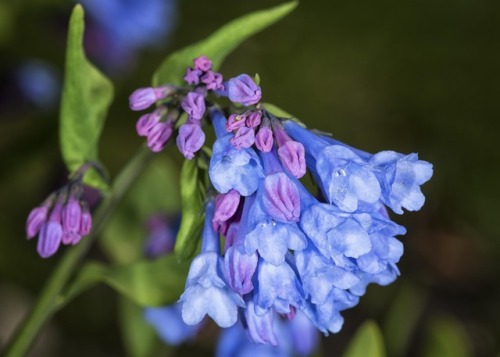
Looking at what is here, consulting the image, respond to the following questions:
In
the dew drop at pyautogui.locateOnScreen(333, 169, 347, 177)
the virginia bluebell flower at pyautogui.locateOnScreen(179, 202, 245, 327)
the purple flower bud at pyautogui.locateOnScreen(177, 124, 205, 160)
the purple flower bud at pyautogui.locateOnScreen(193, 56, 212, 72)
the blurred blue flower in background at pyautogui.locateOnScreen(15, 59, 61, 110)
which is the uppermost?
the purple flower bud at pyautogui.locateOnScreen(193, 56, 212, 72)

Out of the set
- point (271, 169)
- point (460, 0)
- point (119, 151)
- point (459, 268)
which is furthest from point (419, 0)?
point (271, 169)

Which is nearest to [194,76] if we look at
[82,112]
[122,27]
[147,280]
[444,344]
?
[82,112]

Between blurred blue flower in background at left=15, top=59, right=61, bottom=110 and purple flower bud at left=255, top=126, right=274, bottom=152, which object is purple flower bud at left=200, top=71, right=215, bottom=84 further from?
blurred blue flower in background at left=15, top=59, right=61, bottom=110

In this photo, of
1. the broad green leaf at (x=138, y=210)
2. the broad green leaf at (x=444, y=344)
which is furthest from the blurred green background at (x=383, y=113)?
the broad green leaf at (x=138, y=210)

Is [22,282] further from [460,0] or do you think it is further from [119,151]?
[460,0]

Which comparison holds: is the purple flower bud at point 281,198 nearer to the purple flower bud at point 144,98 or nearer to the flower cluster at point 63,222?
the purple flower bud at point 144,98

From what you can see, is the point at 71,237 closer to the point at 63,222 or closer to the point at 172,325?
the point at 63,222

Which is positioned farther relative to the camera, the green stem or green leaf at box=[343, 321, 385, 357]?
green leaf at box=[343, 321, 385, 357]

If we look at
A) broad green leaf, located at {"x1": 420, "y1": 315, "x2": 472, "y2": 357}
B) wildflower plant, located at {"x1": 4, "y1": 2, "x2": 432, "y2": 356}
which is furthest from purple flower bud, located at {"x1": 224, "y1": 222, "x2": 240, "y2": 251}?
broad green leaf, located at {"x1": 420, "y1": 315, "x2": 472, "y2": 357}
